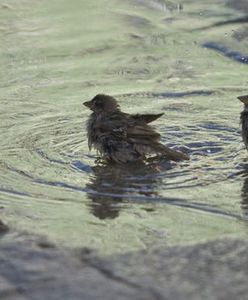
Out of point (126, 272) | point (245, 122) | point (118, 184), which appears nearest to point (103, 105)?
point (245, 122)

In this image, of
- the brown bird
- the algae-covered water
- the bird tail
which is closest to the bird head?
the brown bird

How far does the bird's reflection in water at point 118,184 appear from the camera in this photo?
626cm

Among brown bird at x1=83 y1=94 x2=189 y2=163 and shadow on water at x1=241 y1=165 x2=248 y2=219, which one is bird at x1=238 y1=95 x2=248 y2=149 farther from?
brown bird at x1=83 y1=94 x2=189 y2=163

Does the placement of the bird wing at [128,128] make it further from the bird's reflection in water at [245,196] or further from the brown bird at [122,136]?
the bird's reflection in water at [245,196]

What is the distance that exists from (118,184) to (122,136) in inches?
45.4

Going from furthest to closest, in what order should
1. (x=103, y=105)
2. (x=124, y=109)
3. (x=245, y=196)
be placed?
(x=124, y=109)
(x=103, y=105)
(x=245, y=196)

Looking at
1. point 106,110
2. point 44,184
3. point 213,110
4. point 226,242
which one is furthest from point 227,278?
point 213,110

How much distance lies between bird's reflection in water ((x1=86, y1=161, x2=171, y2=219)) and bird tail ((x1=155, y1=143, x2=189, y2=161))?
0.24ft

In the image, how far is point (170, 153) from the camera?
751cm

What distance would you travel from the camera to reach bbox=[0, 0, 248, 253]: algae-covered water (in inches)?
233

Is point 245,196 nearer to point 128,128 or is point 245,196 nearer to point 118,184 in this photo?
point 118,184

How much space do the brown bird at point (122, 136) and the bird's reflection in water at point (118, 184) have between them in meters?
0.11

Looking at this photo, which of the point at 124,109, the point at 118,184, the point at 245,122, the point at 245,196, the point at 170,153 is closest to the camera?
the point at 245,196

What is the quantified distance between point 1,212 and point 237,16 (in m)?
7.84
